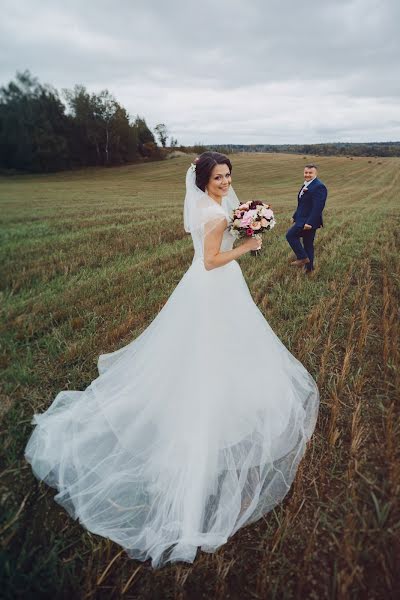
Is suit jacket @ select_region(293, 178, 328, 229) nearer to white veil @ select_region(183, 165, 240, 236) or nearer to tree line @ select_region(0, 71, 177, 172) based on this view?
white veil @ select_region(183, 165, 240, 236)

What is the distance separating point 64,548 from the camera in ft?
7.13

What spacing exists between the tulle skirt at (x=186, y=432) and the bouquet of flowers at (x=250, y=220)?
380 mm

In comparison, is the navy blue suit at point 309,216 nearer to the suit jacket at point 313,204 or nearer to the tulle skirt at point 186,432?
the suit jacket at point 313,204

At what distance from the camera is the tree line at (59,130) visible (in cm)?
5091

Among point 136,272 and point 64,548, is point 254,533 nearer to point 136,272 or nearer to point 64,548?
point 64,548

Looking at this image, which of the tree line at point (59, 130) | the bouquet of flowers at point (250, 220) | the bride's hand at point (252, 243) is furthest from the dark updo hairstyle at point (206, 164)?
the tree line at point (59, 130)

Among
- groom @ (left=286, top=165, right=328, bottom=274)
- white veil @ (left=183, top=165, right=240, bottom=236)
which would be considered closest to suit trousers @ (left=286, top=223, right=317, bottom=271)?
groom @ (left=286, top=165, right=328, bottom=274)

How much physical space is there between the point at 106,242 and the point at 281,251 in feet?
16.5

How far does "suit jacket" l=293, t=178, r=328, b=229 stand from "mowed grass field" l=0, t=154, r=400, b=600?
1.11m

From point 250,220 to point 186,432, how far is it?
1.80m

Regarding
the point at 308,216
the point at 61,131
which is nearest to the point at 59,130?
the point at 61,131

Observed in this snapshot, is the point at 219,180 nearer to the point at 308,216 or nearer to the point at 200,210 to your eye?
the point at 200,210

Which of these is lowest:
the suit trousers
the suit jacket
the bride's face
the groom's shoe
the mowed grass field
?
the mowed grass field

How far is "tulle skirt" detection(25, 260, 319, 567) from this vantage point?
2393 mm
